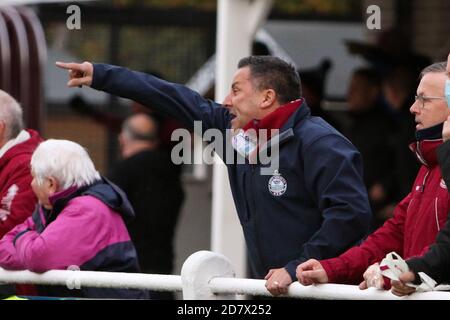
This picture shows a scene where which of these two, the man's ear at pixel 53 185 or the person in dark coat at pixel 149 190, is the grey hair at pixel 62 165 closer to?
the man's ear at pixel 53 185

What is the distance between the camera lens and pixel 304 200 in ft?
16.1

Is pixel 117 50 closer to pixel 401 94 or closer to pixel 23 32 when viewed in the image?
pixel 23 32

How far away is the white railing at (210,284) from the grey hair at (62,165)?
68cm

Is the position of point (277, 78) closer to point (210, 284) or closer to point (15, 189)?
point (210, 284)

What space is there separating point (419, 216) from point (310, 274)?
1.56 ft

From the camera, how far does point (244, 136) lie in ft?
16.5

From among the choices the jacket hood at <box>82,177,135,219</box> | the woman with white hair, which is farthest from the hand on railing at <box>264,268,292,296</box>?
the jacket hood at <box>82,177,135,219</box>

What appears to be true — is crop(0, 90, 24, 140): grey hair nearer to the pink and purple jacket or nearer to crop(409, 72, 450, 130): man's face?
the pink and purple jacket

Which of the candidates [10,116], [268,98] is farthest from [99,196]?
[268,98]

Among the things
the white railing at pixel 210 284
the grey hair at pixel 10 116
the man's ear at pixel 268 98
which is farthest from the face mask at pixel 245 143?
the grey hair at pixel 10 116

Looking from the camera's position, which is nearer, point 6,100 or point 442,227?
point 442,227
